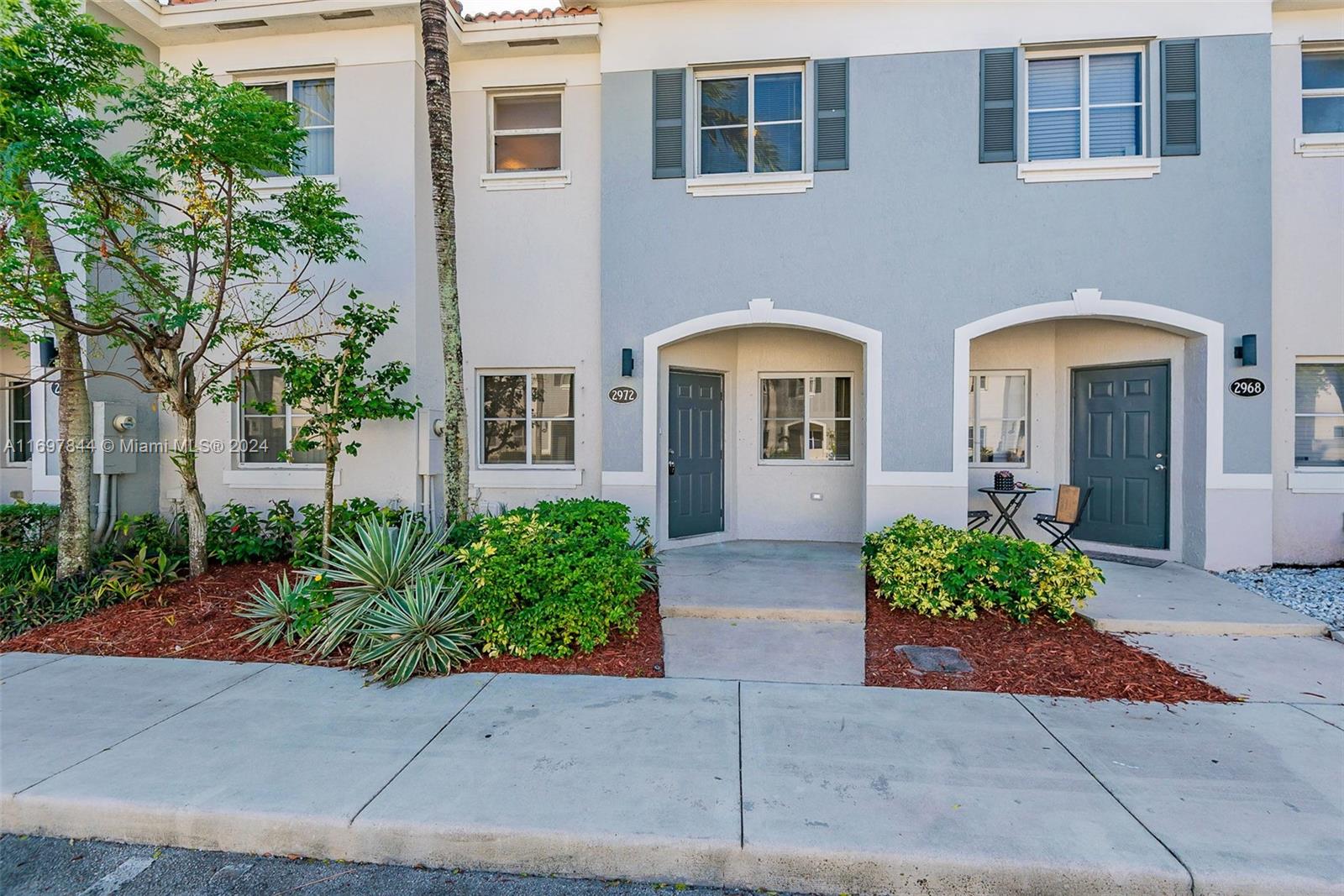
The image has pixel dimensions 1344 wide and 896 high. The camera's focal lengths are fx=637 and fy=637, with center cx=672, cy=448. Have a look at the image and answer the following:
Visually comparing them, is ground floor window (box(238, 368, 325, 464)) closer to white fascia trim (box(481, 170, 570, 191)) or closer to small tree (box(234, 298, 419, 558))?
small tree (box(234, 298, 419, 558))

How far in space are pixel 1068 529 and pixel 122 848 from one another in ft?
28.4

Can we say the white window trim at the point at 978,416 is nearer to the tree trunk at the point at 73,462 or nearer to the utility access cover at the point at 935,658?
the utility access cover at the point at 935,658

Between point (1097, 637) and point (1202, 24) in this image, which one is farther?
point (1202, 24)

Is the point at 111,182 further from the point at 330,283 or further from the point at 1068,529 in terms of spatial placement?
the point at 1068,529

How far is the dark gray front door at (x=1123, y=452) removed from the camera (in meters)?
7.53

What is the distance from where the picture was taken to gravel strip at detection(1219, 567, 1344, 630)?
5.77 meters

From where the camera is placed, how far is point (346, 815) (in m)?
2.96

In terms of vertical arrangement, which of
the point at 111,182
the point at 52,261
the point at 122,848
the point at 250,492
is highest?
the point at 111,182

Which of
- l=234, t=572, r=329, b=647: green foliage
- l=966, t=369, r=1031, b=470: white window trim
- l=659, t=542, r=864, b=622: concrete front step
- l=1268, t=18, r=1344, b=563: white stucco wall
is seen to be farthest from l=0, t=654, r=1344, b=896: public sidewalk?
l=1268, t=18, r=1344, b=563: white stucco wall

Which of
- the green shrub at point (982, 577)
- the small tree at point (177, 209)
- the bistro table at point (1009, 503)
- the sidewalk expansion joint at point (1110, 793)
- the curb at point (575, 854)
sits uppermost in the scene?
the small tree at point (177, 209)

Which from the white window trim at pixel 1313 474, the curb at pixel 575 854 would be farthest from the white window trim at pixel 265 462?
the white window trim at pixel 1313 474

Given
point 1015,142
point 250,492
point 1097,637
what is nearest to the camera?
point 1097,637

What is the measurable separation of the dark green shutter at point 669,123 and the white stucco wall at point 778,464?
2140 millimetres

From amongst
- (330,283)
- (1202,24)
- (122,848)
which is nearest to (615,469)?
(330,283)
